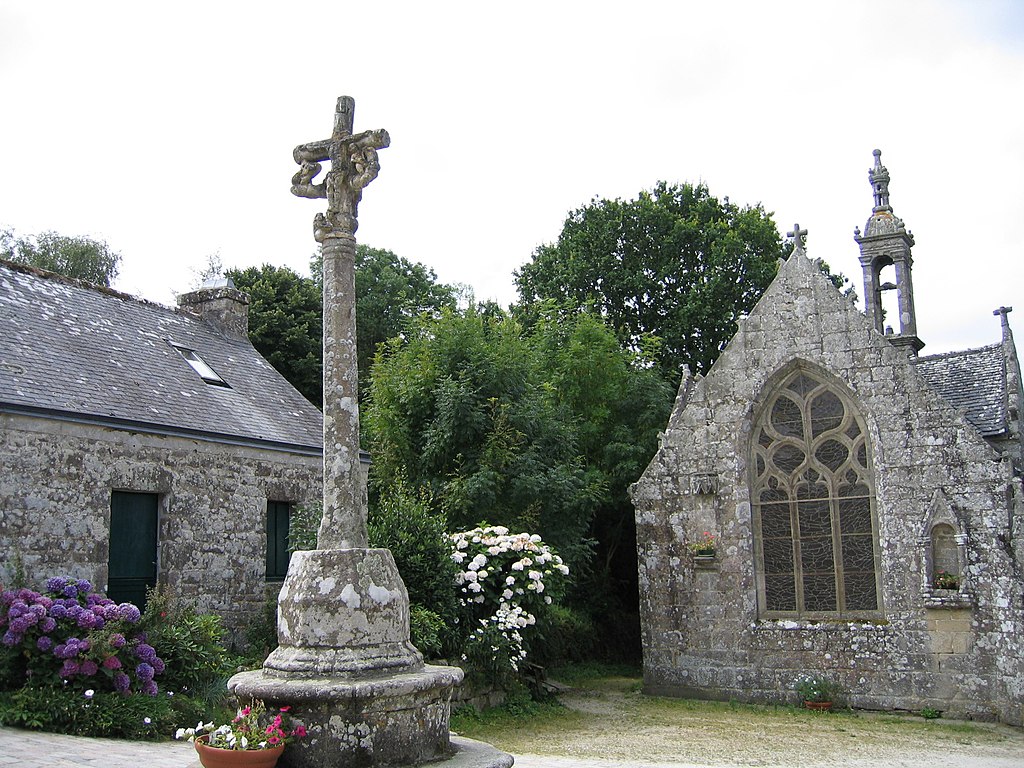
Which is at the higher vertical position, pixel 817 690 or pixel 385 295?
pixel 385 295

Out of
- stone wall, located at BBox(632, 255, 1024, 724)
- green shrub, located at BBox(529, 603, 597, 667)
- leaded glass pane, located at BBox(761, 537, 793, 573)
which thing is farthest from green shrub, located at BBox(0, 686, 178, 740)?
leaded glass pane, located at BBox(761, 537, 793, 573)

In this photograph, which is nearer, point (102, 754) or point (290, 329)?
point (102, 754)

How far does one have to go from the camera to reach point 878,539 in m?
13.0

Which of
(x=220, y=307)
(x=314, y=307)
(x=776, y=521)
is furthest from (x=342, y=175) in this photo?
(x=314, y=307)

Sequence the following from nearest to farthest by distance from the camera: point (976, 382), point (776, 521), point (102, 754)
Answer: point (102, 754)
point (776, 521)
point (976, 382)

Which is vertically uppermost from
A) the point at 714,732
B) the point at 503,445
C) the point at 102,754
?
the point at 503,445

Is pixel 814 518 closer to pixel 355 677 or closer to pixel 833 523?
pixel 833 523

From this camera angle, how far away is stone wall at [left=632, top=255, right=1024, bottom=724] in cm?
1195

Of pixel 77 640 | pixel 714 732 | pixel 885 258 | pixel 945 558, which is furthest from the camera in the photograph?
pixel 885 258

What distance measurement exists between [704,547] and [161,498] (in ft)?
25.9

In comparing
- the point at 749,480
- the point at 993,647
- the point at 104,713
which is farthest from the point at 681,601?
the point at 104,713

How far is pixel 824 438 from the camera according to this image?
13.7 meters

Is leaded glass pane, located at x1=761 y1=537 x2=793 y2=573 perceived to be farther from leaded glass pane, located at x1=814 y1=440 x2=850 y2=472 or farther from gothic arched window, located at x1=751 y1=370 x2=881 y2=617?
leaded glass pane, located at x1=814 y1=440 x2=850 y2=472

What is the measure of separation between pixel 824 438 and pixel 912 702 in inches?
150
